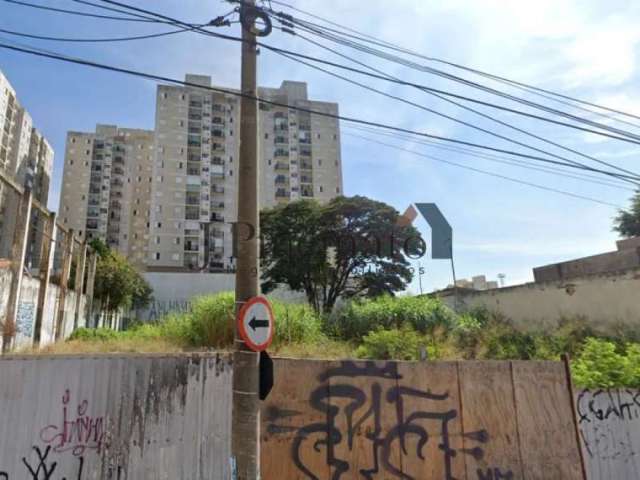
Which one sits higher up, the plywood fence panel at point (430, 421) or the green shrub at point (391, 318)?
the green shrub at point (391, 318)

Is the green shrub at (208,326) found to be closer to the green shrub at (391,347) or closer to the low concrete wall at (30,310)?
the green shrub at (391,347)

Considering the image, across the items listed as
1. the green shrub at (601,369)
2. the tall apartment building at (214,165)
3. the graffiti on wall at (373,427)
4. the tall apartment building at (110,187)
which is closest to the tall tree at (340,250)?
the green shrub at (601,369)

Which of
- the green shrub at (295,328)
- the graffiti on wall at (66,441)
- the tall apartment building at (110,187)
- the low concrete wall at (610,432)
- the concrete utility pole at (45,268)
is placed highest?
the tall apartment building at (110,187)

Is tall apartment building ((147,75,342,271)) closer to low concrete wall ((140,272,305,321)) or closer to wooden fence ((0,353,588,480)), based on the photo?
low concrete wall ((140,272,305,321))

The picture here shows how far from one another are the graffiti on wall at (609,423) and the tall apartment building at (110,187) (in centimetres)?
6666

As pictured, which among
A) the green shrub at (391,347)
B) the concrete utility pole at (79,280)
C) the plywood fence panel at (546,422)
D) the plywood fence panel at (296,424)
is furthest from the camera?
the concrete utility pole at (79,280)

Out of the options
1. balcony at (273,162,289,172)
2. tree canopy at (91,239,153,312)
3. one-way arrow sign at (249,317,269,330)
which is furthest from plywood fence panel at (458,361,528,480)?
balcony at (273,162,289,172)

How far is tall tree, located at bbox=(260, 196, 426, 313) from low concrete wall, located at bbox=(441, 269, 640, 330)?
403 inches

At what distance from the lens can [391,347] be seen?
766 centimetres

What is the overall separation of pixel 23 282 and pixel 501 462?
1288 centimetres

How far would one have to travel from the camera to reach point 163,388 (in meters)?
4.07

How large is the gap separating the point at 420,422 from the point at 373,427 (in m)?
0.56

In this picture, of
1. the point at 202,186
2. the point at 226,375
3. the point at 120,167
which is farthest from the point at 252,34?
the point at 120,167

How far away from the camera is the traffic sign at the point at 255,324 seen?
350cm
